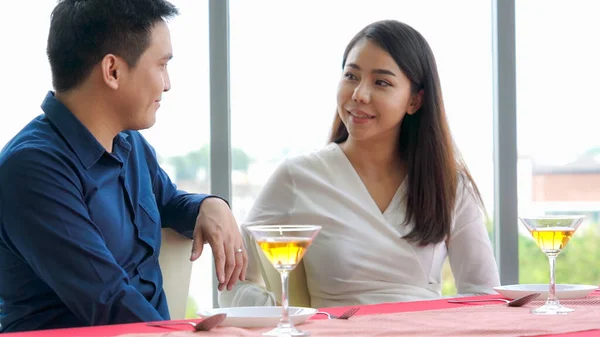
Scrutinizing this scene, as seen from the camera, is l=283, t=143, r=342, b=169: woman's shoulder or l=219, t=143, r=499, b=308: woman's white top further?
l=283, t=143, r=342, b=169: woman's shoulder

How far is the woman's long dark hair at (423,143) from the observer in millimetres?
2520

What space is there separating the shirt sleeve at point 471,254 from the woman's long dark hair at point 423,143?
Result: 41mm

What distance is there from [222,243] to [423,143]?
0.99 m

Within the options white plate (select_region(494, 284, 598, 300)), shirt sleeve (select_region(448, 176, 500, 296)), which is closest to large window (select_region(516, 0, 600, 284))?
shirt sleeve (select_region(448, 176, 500, 296))

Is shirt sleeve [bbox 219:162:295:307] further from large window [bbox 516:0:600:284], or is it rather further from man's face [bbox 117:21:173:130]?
large window [bbox 516:0:600:284]

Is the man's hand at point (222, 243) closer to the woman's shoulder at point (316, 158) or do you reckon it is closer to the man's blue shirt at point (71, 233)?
the man's blue shirt at point (71, 233)

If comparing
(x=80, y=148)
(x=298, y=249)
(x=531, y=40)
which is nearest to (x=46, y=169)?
(x=80, y=148)

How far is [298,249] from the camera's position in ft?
4.40

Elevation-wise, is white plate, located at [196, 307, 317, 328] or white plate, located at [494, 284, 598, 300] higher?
white plate, located at [494, 284, 598, 300]

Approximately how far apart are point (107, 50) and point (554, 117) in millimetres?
2251

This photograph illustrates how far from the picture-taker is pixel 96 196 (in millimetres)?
1842

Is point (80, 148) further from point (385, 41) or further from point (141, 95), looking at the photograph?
point (385, 41)

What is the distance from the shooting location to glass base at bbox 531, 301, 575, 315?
1.58 metres

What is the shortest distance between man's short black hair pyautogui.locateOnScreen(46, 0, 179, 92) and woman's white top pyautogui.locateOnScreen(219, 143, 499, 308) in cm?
73
